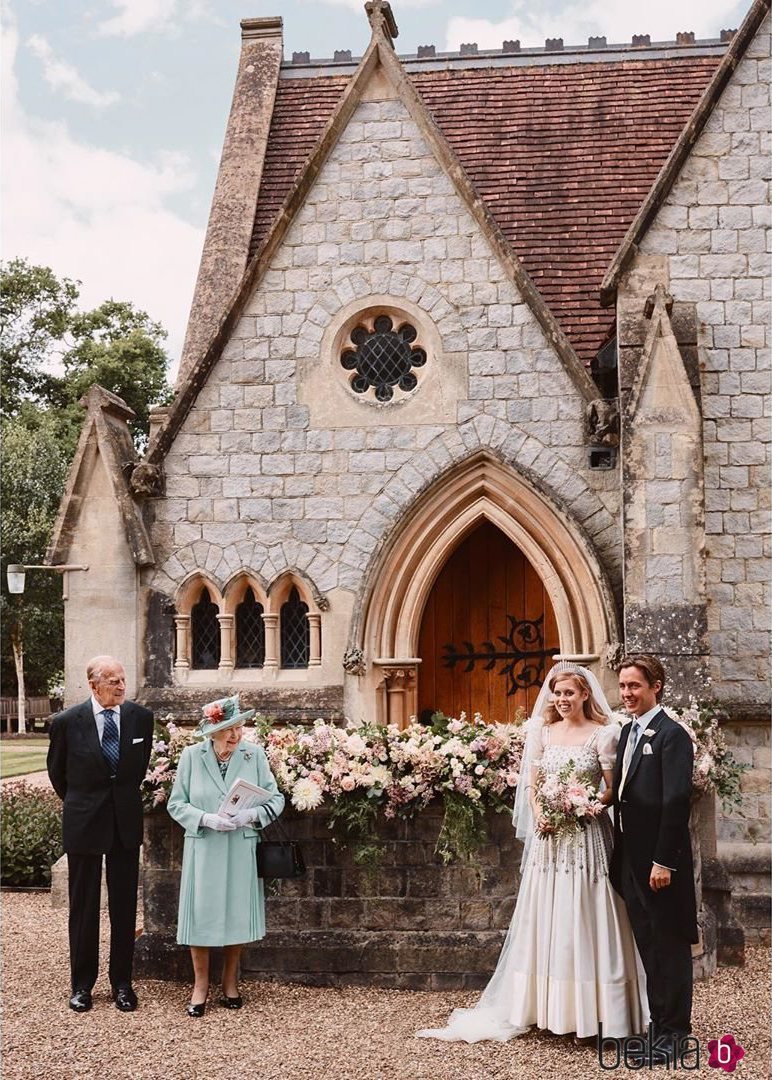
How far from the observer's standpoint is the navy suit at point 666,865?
5441 millimetres

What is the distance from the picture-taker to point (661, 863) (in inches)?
214

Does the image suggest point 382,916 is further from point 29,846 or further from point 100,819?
point 29,846

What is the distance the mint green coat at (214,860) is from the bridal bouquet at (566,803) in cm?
149

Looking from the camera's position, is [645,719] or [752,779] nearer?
[645,719]

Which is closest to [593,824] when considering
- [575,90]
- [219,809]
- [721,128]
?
[219,809]

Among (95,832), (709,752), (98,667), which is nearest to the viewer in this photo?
(95,832)

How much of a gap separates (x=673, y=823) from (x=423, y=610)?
15.9 feet

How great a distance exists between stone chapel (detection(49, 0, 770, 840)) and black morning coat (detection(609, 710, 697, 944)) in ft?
11.2

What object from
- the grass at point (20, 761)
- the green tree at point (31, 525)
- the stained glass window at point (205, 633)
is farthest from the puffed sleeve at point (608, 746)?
the green tree at point (31, 525)

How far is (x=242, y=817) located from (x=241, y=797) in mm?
103

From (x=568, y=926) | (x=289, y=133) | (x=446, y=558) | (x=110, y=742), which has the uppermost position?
(x=289, y=133)

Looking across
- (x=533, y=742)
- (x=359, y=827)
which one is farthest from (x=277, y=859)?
(x=533, y=742)

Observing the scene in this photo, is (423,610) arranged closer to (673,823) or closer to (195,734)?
(195,734)

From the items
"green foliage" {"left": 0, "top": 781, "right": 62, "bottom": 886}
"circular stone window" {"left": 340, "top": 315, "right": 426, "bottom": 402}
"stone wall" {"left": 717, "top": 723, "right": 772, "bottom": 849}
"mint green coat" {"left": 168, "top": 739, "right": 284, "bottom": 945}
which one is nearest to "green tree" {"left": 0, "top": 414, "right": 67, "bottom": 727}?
"green foliage" {"left": 0, "top": 781, "right": 62, "bottom": 886}
